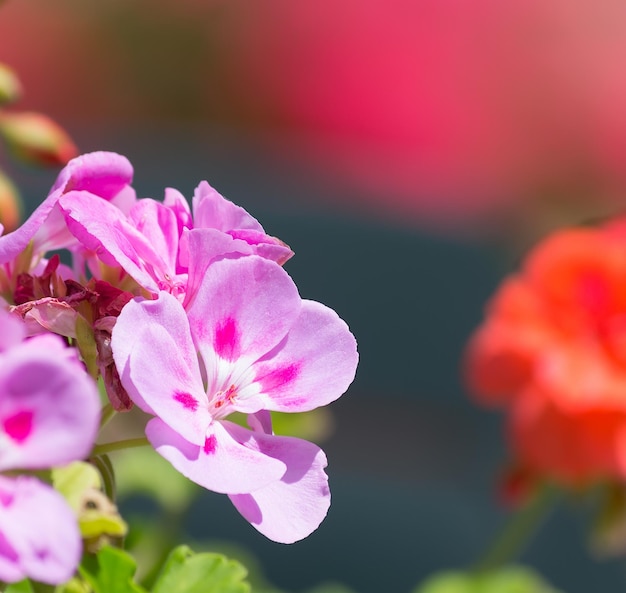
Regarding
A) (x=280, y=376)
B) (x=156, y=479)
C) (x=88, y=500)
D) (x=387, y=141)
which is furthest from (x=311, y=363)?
(x=387, y=141)

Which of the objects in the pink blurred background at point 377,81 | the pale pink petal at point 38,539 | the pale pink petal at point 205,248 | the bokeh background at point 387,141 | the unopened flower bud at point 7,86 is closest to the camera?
the pale pink petal at point 38,539

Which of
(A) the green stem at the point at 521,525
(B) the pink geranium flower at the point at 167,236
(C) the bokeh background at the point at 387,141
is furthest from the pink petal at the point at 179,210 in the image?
(C) the bokeh background at the point at 387,141

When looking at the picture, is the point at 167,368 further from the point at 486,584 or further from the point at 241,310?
the point at 486,584

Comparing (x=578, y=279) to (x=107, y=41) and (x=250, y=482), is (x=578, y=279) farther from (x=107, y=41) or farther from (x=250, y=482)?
(x=107, y=41)

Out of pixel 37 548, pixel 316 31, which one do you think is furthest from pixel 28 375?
pixel 316 31

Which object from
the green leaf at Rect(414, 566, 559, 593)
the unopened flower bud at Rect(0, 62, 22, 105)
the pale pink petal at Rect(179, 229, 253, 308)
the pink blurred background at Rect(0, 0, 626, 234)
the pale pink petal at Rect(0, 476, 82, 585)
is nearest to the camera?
the pale pink petal at Rect(0, 476, 82, 585)

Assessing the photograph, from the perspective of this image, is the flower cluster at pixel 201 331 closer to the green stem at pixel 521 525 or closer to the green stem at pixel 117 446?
the green stem at pixel 117 446

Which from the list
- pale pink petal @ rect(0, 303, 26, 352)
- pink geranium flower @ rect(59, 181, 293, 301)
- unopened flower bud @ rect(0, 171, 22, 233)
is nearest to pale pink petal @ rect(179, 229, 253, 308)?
pink geranium flower @ rect(59, 181, 293, 301)

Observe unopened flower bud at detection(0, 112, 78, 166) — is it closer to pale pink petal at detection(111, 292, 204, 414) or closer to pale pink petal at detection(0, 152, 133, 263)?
pale pink petal at detection(0, 152, 133, 263)
